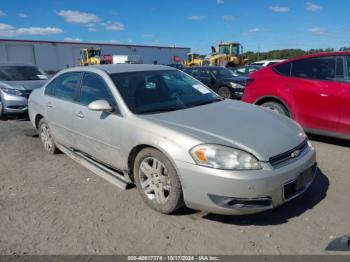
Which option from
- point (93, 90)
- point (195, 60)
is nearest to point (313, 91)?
point (93, 90)

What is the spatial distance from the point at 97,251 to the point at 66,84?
284 centimetres

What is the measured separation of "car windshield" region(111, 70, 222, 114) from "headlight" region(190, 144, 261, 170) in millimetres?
958

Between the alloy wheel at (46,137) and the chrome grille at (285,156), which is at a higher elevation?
the chrome grille at (285,156)

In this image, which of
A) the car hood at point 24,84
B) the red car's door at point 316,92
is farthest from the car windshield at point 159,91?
the car hood at point 24,84

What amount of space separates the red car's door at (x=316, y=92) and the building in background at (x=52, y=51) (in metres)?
39.9

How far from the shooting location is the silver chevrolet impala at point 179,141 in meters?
2.86

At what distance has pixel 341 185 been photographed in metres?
3.90

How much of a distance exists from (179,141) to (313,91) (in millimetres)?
3305

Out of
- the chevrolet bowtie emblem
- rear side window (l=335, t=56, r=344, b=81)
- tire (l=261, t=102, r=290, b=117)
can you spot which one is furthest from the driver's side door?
rear side window (l=335, t=56, r=344, b=81)

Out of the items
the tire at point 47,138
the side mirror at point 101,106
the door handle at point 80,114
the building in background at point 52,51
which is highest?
the building in background at point 52,51

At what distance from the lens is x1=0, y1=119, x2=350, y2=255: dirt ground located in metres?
2.83

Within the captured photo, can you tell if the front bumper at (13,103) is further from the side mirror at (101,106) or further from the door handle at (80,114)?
the side mirror at (101,106)

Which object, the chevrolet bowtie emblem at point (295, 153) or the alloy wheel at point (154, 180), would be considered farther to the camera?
the alloy wheel at point (154, 180)

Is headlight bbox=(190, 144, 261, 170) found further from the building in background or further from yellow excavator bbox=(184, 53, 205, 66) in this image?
the building in background
